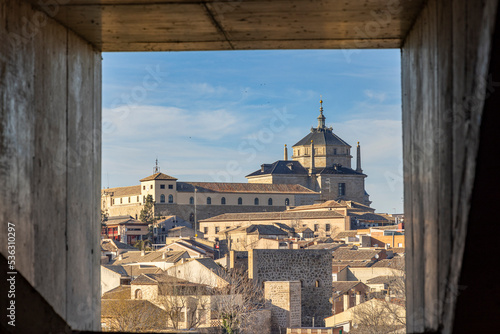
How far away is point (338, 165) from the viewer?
89.0m

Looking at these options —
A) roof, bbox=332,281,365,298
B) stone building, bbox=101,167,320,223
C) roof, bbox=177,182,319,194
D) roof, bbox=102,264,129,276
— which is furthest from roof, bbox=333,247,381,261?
roof, bbox=177,182,319,194

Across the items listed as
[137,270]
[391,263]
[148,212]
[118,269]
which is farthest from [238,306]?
[148,212]

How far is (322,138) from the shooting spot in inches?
3671

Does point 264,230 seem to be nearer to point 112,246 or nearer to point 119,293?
point 112,246

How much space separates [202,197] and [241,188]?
4843mm

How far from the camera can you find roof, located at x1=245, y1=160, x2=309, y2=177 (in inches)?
3445

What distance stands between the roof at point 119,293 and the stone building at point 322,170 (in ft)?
196

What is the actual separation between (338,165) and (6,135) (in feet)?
285

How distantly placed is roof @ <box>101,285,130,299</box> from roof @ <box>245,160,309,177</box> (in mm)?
60325

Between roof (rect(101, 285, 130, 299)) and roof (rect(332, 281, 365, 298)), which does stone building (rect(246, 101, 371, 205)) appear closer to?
roof (rect(332, 281, 365, 298))

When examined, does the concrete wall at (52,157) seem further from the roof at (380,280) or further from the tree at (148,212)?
the tree at (148,212)

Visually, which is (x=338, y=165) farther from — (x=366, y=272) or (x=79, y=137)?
(x=79, y=137)

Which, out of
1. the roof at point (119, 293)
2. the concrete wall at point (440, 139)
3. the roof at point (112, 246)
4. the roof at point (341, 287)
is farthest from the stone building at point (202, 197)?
the concrete wall at point (440, 139)

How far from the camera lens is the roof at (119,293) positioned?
24.9 meters
